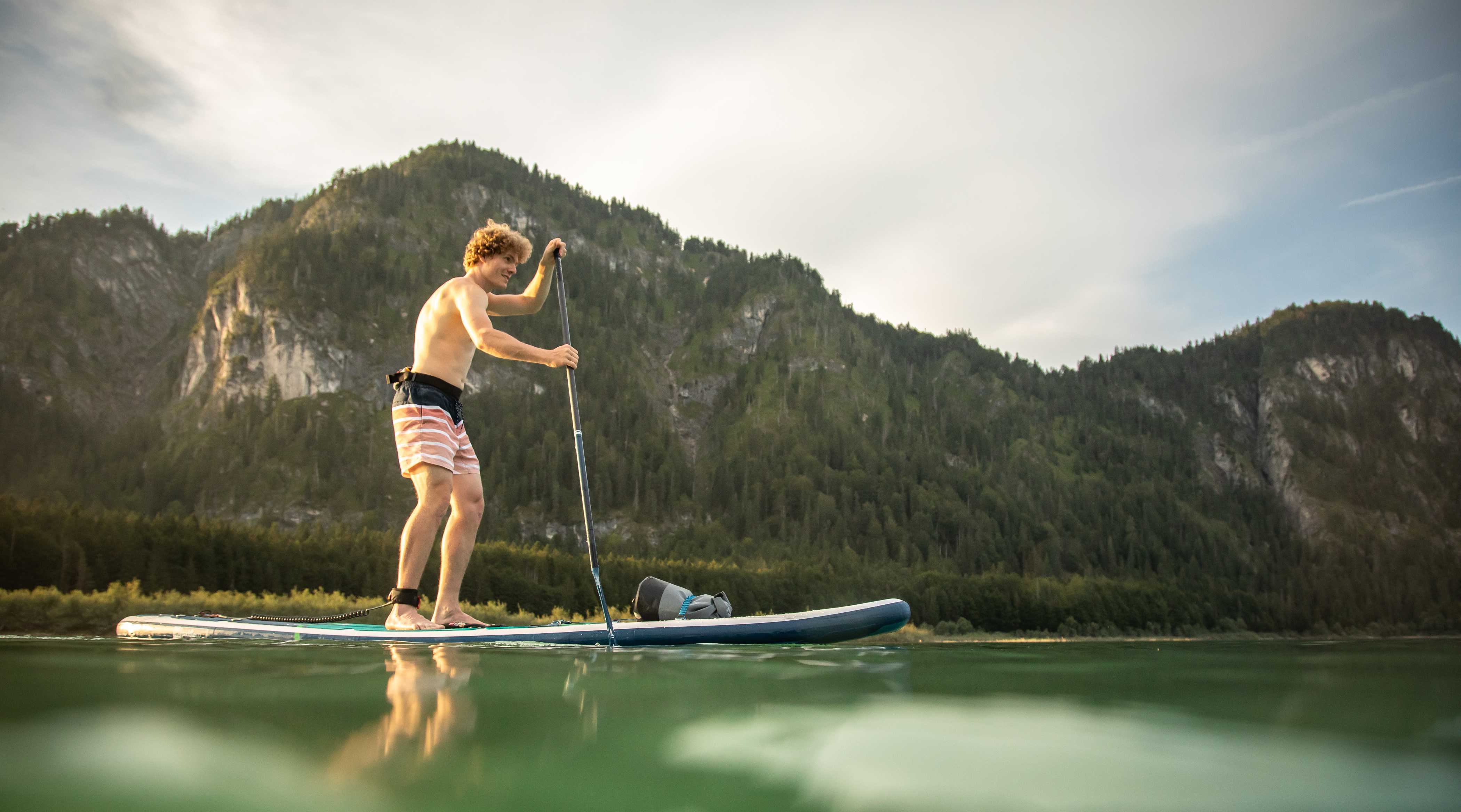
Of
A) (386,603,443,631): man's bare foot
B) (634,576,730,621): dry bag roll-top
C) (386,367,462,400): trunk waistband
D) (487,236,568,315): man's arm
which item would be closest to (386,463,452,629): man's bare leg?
(386,603,443,631): man's bare foot

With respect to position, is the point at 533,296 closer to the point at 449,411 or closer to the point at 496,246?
the point at 496,246

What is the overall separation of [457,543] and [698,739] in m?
4.85

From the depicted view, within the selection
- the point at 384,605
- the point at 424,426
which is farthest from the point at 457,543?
the point at 424,426

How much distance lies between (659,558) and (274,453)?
70123 millimetres

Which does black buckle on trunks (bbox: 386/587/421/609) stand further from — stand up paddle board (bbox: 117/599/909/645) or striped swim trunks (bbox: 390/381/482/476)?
striped swim trunks (bbox: 390/381/482/476)

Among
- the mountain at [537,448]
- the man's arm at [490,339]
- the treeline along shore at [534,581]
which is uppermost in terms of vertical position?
the mountain at [537,448]

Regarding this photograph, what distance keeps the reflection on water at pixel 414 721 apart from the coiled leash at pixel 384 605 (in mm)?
2827

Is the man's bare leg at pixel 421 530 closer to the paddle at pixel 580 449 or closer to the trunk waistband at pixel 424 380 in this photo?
the trunk waistband at pixel 424 380

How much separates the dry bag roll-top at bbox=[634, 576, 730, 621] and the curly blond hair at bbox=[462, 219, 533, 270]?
9.53 feet

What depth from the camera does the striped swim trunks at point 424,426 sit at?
598 centimetres

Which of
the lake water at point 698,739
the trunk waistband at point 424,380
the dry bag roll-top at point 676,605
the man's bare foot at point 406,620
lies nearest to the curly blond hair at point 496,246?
the trunk waistband at point 424,380

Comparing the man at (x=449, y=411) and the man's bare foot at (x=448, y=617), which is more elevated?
the man at (x=449, y=411)

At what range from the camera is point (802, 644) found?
6074mm

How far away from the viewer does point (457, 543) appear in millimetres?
6426
